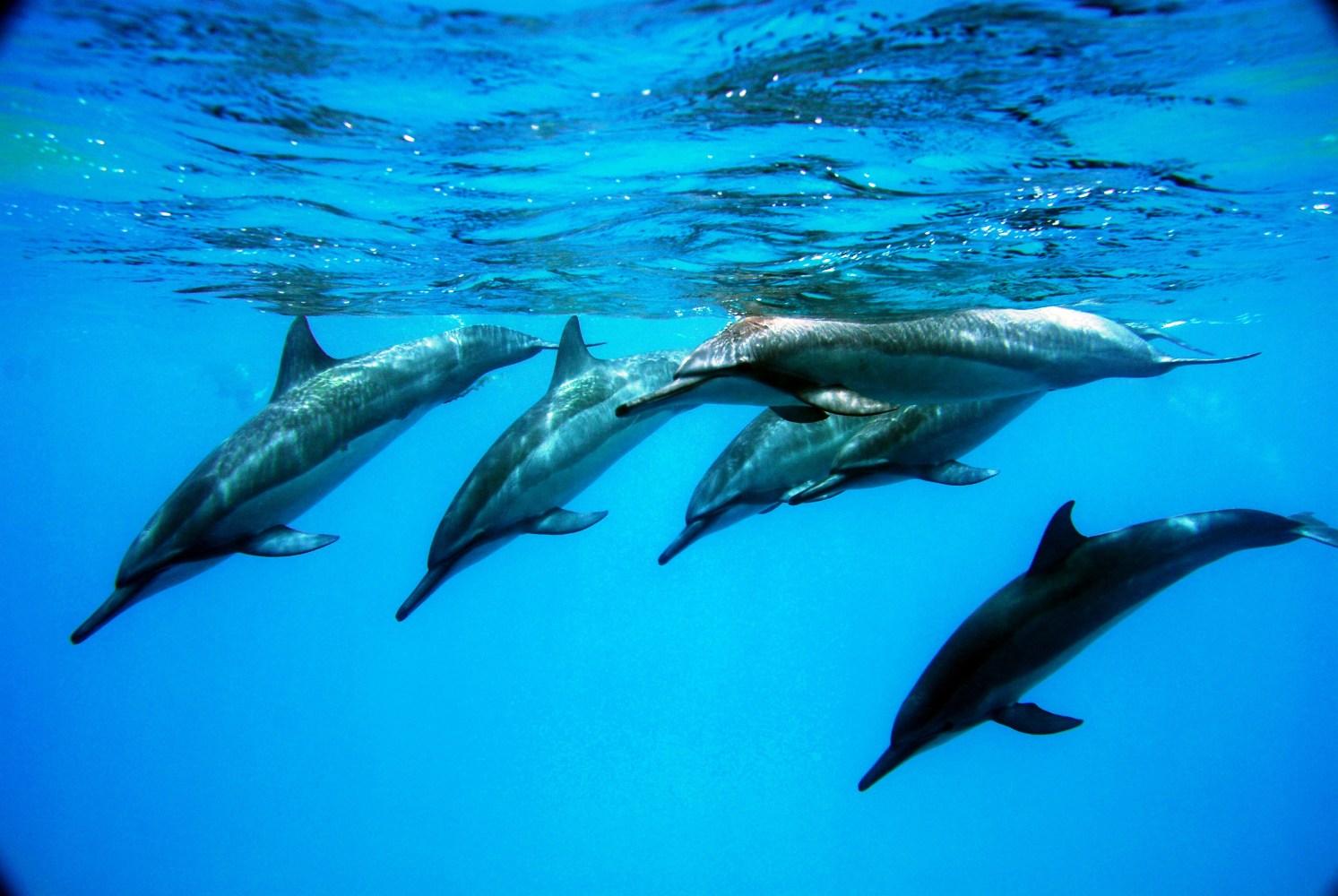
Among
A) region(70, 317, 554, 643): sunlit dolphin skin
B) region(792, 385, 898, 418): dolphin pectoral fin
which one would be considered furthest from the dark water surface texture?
region(792, 385, 898, 418): dolphin pectoral fin

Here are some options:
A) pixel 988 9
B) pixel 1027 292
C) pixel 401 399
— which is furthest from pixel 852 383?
pixel 1027 292

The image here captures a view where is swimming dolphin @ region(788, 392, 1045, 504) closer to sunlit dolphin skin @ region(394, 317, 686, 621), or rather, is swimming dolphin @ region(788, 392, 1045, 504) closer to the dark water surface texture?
sunlit dolphin skin @ region(394, 317, 686, 621)

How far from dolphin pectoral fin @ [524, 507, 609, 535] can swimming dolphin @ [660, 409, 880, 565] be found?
774mm

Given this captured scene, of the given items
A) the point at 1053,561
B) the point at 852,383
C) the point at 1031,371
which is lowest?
the point at 1053,561

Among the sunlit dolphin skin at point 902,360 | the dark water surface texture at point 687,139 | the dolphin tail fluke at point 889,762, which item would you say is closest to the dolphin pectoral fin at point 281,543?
the sunlit dolphin skin at point 902,360

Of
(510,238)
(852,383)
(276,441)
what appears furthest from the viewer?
(510,238)

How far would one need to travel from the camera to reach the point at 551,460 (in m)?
6.30

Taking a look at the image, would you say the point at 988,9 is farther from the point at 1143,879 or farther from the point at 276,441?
the point at 1143,879

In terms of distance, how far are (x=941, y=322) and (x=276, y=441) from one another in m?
5.55

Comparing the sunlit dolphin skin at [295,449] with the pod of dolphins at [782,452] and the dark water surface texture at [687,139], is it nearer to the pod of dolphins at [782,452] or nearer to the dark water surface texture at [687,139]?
the pod of dolphins at [782,452]

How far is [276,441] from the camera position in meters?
5.96

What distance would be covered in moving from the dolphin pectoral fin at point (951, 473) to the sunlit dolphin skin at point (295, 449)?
4210mm

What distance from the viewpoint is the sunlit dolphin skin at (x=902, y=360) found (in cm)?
378

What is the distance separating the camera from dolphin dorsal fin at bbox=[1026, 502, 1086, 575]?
15.4ft
